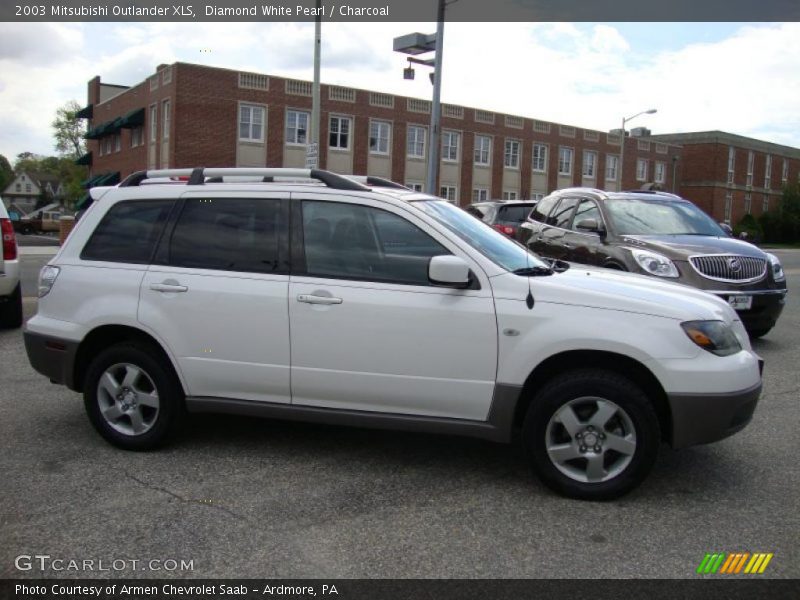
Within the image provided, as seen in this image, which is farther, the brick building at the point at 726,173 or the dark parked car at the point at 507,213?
the brick building at the point at 726,173

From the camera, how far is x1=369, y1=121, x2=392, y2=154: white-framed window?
4456cm

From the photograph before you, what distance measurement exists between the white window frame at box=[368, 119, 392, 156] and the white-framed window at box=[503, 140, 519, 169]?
10194 mm

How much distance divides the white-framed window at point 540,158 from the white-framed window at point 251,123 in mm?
21712

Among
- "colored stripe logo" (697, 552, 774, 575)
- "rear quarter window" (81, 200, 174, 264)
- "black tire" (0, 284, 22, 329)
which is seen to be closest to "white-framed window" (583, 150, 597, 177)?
"black tire" (0, 284, 22, 329)

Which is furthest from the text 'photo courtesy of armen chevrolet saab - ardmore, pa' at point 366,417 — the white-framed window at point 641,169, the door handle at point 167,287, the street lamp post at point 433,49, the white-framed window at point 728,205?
the white-framed window at point 728,205

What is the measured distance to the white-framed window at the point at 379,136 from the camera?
44.6 meters

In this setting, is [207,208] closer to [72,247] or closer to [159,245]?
[159,245]

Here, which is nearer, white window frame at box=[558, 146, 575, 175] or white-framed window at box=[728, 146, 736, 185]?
white window frame at box=[558, 146, 575, 175]

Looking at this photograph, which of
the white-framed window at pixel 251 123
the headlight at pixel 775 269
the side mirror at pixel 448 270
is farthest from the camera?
the white-framed window at pixel 251 123

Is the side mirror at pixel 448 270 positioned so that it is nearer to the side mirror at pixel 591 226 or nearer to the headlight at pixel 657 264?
the headlight at pixel 657 264

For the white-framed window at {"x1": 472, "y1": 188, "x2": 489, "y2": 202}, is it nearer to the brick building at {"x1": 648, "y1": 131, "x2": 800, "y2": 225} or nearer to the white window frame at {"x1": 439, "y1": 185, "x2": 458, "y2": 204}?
the white window frame at {"x1": 439, "y1": 185, "x2": 458, "y2": 204}

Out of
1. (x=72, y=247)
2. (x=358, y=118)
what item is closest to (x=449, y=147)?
(x=358, y=118)

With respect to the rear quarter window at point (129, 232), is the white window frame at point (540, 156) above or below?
above

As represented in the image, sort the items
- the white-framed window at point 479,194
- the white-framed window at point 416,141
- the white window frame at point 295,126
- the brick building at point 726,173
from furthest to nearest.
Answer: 1. the brick building at point 726,173
2. the white-framed window at point 479,194
3. the white-framed window at point 416,141
4. the white window frame at point 295,126
